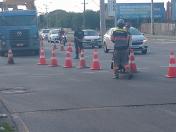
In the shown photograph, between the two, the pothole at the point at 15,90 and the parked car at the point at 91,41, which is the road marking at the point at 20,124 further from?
the parked car at the point at 91,41

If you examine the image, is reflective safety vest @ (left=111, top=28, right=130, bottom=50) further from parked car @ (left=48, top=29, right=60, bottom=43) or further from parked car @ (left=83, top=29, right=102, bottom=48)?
parked car @ (left=48, top=29, right=60, bottom=43)

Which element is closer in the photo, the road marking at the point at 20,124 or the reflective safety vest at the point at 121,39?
the road marking at the point at 20,124

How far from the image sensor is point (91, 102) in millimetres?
14594

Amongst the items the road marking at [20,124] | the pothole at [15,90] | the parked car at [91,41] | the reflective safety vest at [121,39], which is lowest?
the pothole at [15,90]

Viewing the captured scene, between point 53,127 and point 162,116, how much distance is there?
2.19 metres

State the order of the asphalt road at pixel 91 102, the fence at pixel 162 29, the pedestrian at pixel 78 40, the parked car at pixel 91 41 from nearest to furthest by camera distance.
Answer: the asphalt road at pixel 91 102 → the pedestrian at pixel 78 40 → the parked car at pixel 91 41 → the fence at pixel 162 29

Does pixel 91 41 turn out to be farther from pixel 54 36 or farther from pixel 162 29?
pixel 162 29

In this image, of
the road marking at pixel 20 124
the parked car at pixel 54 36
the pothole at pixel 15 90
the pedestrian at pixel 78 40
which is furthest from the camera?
the parked car at pixel 54 36

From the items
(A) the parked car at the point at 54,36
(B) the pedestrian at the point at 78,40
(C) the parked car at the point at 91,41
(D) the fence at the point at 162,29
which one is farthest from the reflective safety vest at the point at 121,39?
(D) the fence at the point at 162,29

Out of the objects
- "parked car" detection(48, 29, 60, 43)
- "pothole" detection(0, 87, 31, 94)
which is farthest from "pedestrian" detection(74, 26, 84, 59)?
"parked car" detection(48, 29, 60, 43)

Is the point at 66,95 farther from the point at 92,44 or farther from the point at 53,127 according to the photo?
the point at 92,44

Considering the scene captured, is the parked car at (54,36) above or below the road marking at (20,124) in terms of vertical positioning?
above

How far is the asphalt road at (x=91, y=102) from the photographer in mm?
11383

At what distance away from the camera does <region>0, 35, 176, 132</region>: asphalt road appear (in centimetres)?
1138
